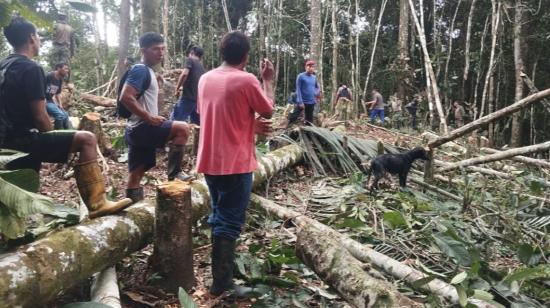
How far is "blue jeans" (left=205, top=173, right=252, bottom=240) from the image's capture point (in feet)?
10.8

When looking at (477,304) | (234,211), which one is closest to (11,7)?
(234,211)

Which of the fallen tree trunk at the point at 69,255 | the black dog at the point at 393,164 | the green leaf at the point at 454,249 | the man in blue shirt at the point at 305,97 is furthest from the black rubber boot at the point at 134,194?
the man in blue shirt at the point at 305,97

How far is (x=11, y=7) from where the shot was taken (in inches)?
94.6

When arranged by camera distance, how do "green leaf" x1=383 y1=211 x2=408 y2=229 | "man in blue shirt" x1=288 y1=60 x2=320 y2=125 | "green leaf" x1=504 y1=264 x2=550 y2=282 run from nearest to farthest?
"green leaf" x1=504 y1=264 x2=550 y2=282 → "green leaf" x1=383 y1=211 x2=408 y2=229 → "man in blue shirt" x1=288 y1=60 x2=320 y2=125

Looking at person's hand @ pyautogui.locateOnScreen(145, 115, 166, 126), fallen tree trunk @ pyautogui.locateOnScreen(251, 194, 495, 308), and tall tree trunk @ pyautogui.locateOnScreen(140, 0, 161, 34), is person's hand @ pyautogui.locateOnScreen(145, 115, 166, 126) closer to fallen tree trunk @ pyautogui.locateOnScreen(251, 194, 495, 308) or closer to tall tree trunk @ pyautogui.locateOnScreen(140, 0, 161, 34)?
fallen tree trunk @ pyautogui.locateOnScreen(251, 194, 495, 308)

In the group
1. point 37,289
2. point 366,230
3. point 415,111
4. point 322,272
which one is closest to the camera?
point 37,289

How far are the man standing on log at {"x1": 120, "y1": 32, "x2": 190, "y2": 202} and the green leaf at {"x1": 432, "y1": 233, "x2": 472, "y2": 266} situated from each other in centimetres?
251

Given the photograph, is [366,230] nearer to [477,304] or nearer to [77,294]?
[477,304]

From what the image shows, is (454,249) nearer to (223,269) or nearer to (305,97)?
(223,269)

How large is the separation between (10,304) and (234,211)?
1.49 metres

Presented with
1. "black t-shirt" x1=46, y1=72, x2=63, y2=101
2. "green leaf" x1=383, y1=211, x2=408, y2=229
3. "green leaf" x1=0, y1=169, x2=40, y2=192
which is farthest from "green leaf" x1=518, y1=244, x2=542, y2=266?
"black t-shirt" x1=46, y1=72, x2=63, y2=101

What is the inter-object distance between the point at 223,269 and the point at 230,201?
48cm

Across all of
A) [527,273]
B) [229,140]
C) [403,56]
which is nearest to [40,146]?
[229,140]

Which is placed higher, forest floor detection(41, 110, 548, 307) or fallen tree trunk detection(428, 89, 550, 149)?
fallen tree trunk detection(428, 89, 550, 149)
